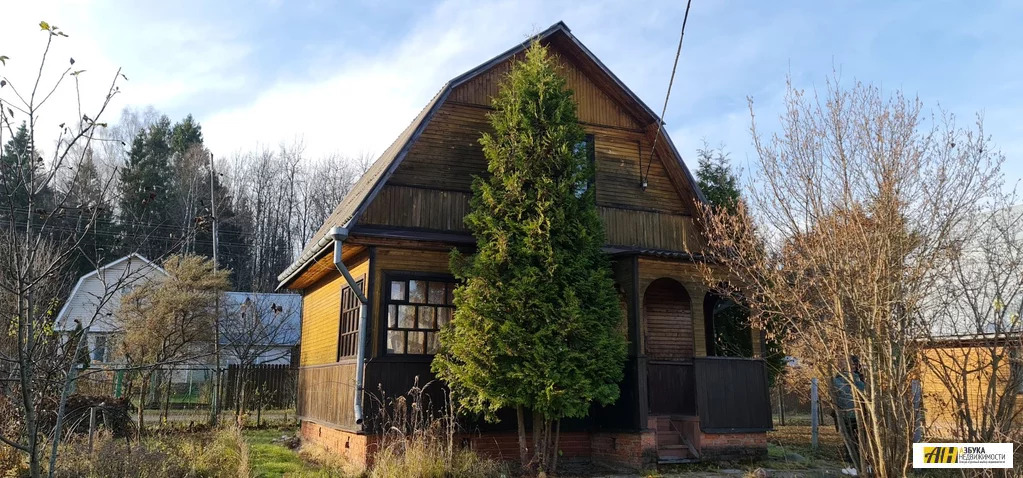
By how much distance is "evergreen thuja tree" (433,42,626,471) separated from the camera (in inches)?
376

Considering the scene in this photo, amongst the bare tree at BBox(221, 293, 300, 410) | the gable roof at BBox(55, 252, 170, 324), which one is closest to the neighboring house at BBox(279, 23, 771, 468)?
the gable roof at BBox(55, 252, 170, 324)

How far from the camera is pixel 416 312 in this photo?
10977 mm

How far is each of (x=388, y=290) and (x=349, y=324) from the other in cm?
146

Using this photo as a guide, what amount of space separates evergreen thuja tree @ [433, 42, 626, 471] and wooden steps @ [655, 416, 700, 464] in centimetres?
145

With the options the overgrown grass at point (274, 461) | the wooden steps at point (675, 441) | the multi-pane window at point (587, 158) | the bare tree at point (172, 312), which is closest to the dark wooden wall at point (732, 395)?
the wooden steps at point (675, 441)

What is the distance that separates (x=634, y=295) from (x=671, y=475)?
267cm

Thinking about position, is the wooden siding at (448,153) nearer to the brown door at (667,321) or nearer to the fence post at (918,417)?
the brown door at (667,321)

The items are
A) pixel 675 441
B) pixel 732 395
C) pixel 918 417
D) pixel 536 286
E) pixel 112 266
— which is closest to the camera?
pixel 918 417

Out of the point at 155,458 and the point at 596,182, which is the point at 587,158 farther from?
the point at 155,458

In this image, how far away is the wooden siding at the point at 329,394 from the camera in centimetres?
1080

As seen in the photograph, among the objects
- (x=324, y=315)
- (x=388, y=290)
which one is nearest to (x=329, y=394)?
(x=324, y=315)

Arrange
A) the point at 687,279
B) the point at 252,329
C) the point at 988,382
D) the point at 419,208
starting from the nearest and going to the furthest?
the point at 988,382
the point at 419,208
the point at 687,279
the point at 252,329

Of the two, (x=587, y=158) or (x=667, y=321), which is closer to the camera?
(x=587, y=158)

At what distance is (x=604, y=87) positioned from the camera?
13.1 metres
